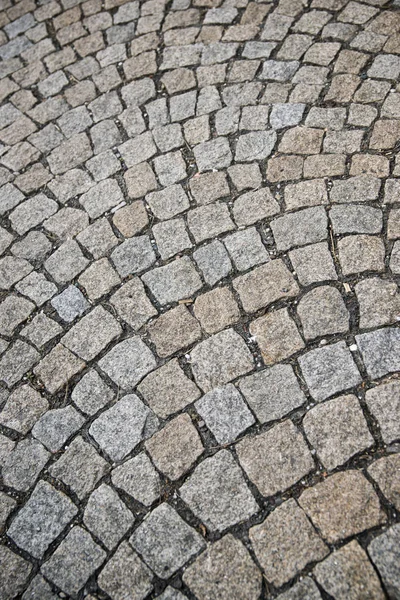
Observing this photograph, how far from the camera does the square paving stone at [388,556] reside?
2.19 meters

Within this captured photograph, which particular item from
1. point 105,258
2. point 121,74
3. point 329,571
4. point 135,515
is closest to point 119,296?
point 105,258

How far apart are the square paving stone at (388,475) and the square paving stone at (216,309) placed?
1041 mm

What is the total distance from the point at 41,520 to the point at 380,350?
72.9 inches

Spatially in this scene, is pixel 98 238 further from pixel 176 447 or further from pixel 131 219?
pixel 176 447

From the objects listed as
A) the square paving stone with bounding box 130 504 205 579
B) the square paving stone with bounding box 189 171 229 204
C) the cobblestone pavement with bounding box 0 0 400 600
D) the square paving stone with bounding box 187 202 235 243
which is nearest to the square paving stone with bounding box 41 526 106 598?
the cobblestone pavement with bounding box 0 0 400 600

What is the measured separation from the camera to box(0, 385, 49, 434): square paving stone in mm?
2915

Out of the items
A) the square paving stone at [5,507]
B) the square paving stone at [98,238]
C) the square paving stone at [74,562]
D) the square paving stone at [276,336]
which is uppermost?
the square paving stone at [98,238]

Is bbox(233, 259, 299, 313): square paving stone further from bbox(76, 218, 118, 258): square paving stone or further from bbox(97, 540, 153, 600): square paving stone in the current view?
bbox(97, 540, 153, 600): square paving stone

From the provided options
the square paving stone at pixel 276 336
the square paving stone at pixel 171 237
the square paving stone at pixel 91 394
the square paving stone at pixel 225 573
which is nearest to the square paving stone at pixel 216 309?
the square paving stone at pixel 276 336

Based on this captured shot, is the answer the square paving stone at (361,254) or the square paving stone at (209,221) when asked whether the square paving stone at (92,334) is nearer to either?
the square paving stone at (209,221)

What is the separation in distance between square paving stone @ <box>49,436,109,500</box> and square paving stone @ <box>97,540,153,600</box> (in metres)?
0.35

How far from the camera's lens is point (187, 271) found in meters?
3.26

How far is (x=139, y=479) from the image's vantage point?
8.61 feet

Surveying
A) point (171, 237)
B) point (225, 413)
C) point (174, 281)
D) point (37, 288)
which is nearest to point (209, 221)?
point (171, 237)
